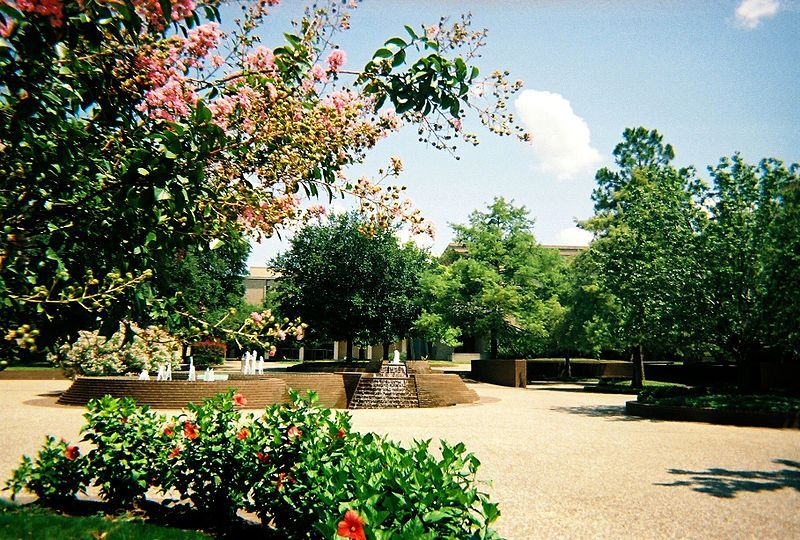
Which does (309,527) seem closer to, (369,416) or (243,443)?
(243,443)

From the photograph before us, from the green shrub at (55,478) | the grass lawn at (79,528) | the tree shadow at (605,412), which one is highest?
the green shrub at (55,478)

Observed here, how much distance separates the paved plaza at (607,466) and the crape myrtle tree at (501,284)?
17.6 m

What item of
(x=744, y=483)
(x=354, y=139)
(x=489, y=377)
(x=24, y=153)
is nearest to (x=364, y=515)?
(x=354, y=139)

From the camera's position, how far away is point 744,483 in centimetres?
872

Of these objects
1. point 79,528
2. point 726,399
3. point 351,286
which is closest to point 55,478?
point 79,528

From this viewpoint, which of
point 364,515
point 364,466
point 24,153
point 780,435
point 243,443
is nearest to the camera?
point 364,515

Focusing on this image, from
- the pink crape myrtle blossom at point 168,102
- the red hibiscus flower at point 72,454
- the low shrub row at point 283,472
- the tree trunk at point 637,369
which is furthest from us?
the tree trunk at point 637,369

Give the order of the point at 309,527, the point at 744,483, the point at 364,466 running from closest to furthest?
the point at 364,466 → the point at 309,527 → the point at 744,483

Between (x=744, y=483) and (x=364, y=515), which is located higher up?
(x=364, y=515)

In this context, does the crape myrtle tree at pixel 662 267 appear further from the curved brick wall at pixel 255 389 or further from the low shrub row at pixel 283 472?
the low shrub row at pixel 283 472

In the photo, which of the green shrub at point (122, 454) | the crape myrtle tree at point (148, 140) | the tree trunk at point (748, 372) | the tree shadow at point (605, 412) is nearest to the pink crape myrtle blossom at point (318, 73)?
the crape myrtle tree at point (148, 140)

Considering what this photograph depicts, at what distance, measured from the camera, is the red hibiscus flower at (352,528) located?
9.91 feet

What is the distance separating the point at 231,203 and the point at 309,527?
9.12 ft

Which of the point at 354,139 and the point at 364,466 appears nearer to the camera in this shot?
the point at 364,466
